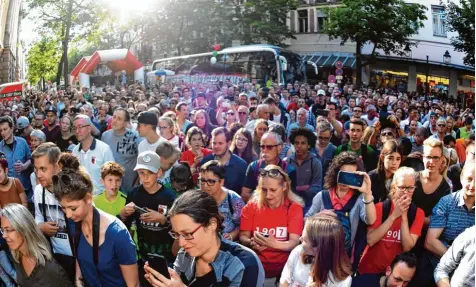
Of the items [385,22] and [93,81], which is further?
[93,81]

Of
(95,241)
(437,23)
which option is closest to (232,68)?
(437,23)

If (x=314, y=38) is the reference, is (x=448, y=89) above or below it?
below

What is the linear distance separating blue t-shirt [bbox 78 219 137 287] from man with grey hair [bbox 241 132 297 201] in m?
2.31

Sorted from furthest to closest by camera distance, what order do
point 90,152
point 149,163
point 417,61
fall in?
1. point 417,61
2. point 90,152
3. point 149,163

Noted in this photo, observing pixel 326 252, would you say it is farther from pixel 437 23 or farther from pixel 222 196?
pixel 437 23

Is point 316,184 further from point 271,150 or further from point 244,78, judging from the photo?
point 244,78

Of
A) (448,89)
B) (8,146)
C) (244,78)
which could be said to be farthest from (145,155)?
(448,89)

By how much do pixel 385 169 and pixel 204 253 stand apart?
317 cm

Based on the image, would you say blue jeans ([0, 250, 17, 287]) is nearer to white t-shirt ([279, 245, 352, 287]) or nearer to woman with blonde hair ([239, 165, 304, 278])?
woman with blonde hair ([239, 165, 304, 278])

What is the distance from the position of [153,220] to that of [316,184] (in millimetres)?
2122

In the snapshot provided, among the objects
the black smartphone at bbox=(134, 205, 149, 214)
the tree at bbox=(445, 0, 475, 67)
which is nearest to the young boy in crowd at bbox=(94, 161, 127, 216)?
the black smartphone at bbox=(134, 205, 149, 214)

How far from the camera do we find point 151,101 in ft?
43.0

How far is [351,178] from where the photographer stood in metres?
4.20

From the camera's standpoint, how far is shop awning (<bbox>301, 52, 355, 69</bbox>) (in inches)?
1625
